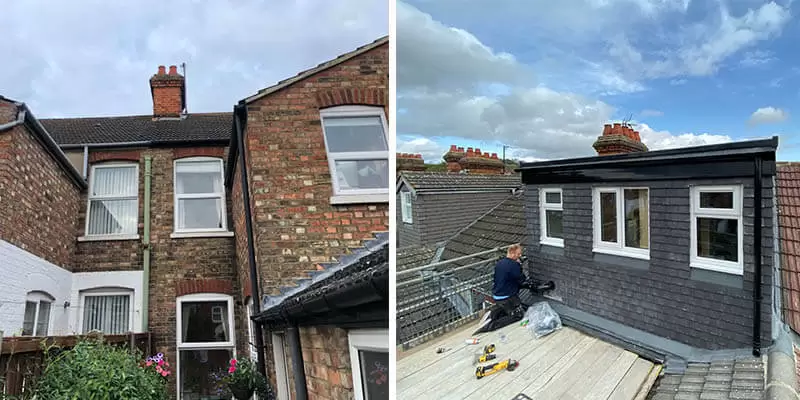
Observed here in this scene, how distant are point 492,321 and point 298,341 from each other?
22.0 inches

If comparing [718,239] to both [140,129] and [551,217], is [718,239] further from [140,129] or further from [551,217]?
[140,129]

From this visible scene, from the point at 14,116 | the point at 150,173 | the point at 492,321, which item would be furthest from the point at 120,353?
the point at 492,321

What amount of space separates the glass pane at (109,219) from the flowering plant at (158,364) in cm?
44

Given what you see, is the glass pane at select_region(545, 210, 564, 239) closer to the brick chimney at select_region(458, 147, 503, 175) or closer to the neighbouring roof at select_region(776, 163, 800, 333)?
the brick chimney at select_region(458, 147, 503, 175)

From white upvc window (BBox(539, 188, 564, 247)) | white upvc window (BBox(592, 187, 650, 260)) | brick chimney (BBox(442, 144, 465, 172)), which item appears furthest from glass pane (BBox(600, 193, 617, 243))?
brick chimney (BBox(442, 144, 465, 172))

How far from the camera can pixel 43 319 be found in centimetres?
144

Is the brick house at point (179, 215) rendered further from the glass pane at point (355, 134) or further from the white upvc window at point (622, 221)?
the white upvc window at point (622, 221)

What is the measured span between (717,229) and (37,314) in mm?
1884

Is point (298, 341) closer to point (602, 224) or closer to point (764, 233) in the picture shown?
point (602, 224)

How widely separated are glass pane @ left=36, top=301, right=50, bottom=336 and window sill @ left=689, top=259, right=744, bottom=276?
179 centimetres

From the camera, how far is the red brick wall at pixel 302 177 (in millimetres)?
1356

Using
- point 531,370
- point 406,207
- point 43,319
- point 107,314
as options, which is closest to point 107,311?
point 107,314

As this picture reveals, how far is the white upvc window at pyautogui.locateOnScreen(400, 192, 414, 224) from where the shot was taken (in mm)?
1246

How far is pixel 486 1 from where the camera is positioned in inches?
49.4
